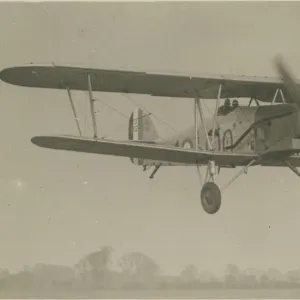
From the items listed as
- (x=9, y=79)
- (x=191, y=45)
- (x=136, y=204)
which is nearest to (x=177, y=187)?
(x=136, y=204)

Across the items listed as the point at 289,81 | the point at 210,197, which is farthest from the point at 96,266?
the point at 289,81

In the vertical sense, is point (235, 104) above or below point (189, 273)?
above

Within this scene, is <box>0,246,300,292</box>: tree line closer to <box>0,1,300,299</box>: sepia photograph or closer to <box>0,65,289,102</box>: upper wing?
<box>0,1,300,299</box>: sepia photograph

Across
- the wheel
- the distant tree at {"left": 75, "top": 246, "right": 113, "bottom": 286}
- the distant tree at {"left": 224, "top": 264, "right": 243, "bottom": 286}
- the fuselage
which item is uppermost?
the fuselage

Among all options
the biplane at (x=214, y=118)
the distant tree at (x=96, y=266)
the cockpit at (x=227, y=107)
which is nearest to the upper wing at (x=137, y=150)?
the biplane at (x=214, y=118)

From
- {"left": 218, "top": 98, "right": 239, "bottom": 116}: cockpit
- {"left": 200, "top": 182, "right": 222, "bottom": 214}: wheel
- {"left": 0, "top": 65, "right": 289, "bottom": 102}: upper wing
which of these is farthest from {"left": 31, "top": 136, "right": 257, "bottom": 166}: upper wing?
{"left": 0, "top": 65, "right": 289, "bottom": 102}: upper wing

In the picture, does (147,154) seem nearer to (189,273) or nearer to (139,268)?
(139,268)

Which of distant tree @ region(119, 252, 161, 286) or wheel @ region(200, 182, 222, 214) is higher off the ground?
wheel @ region(200, 182, 222, 214)

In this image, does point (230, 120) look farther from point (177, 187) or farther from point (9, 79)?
point (9, 79)
